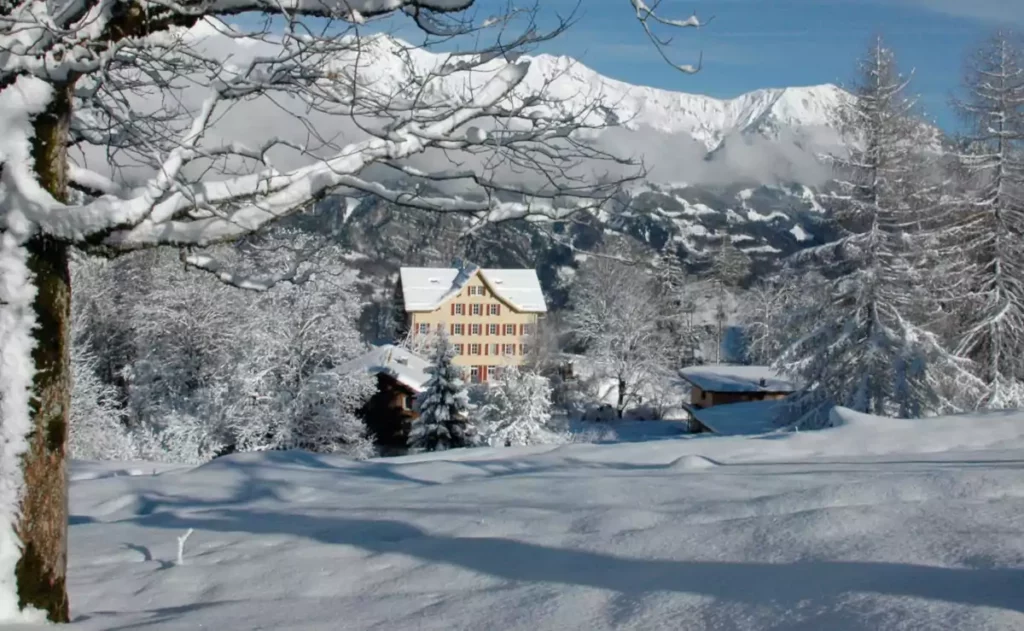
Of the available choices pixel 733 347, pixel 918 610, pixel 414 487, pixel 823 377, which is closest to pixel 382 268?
pixel 733 347

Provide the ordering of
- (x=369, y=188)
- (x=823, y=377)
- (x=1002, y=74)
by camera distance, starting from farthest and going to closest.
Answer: (x=823, y=377)
(x=1002, y=74)
(x=369, y=188)

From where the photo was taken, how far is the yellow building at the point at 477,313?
50594 millimetres

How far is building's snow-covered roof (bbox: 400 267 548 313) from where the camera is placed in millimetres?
50031

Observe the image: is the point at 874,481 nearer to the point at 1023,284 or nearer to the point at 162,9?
the point at 162,9

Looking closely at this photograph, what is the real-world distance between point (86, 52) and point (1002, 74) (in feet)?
65.0

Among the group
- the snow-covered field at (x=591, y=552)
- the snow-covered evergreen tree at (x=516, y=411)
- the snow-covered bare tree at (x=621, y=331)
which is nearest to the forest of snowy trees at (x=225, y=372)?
the snow-covered evergreen tree at (x=516, y=411)

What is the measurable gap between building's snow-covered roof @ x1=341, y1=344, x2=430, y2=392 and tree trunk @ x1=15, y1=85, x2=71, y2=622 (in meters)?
30.0

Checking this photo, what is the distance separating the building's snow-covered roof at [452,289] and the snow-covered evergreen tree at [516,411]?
679 inches

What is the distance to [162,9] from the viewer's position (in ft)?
12.8

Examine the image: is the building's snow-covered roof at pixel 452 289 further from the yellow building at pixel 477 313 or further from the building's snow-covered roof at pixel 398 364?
the building's snow-covered roof at pixel 398 364

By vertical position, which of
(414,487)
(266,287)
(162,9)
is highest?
(162,9)

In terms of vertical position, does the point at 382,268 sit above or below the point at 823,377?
above

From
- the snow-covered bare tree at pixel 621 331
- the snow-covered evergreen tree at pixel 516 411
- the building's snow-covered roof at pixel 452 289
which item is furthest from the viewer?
the building's snow-covered roof at pixel 452 289

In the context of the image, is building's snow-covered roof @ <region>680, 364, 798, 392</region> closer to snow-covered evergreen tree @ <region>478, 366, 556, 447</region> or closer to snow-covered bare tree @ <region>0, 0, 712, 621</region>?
snow-covered evergreen tree @ <region>478, 366, 556, 447</region>
